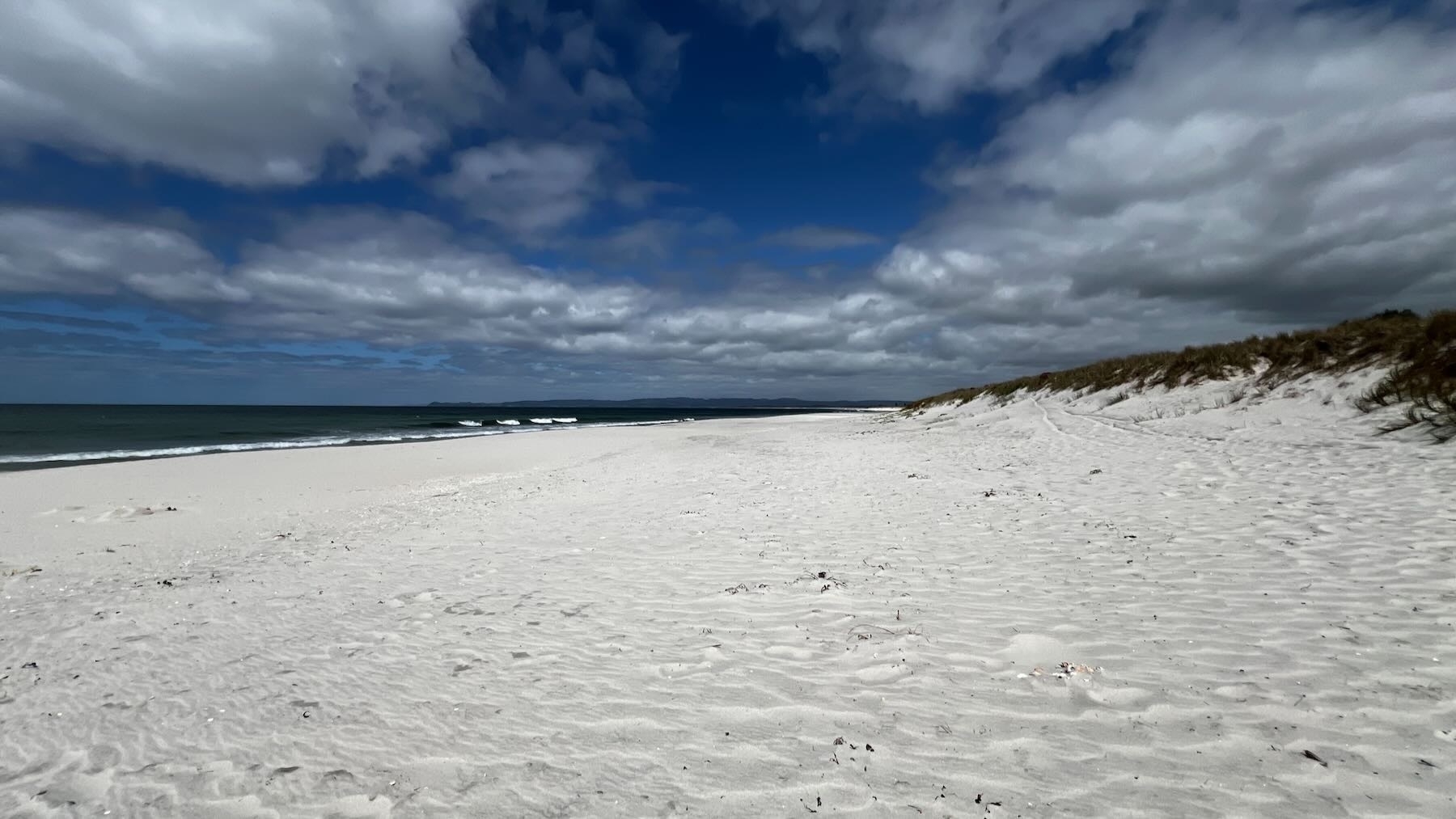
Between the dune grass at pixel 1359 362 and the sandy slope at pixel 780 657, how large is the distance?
6.75 ft

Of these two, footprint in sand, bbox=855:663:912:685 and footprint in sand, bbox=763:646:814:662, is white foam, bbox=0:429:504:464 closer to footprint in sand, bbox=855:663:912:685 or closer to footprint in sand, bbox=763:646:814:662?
footprint in sand, bbox=763:646:814:662

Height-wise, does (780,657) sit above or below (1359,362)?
below

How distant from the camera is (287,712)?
3.77 m

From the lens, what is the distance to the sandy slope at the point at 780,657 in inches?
114

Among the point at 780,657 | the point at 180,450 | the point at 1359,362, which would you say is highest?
the point at 1359,362

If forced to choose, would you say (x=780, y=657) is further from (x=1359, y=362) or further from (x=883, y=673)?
(x=1359, y=362)

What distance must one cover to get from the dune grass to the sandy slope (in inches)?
81.1

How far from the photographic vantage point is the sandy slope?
2.89 metres

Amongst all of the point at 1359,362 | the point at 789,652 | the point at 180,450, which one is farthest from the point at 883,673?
the point at 180,450

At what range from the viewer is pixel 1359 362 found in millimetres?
14148

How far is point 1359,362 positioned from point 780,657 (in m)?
17.7

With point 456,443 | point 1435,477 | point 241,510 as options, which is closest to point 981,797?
point 1435,477

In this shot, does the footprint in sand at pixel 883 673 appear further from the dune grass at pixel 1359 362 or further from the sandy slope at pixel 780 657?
the dune grass at pixel 1359 362

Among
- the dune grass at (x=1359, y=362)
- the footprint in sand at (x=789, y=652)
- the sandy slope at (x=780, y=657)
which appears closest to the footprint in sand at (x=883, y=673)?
the sandy slope at (x=780, y=657)
